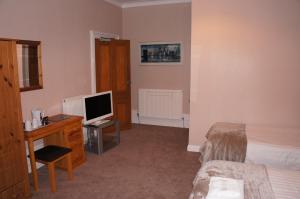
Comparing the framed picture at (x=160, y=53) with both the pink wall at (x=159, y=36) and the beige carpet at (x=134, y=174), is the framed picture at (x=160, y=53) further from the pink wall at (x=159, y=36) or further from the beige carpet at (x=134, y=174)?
the beige carpet at (x=134, y=174)

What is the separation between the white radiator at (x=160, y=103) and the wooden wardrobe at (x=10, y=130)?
342cm

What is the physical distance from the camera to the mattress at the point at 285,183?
1729mm

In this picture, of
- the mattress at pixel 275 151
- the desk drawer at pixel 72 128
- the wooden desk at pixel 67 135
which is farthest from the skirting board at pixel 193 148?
the desk drawer at pixel 72 128

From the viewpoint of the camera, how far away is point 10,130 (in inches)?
101

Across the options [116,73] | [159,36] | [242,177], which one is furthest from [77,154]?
[159,36]

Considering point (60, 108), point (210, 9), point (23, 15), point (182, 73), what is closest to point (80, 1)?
point (23, 15)

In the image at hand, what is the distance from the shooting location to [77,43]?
4.25m

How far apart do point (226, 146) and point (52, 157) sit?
2.08 m

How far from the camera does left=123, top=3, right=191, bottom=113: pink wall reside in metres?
5.38

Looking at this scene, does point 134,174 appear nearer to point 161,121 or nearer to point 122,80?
point 122,80

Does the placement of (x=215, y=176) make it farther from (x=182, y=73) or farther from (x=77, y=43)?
(x=182, y=73)

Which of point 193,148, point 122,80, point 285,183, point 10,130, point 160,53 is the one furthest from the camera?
point 160,53

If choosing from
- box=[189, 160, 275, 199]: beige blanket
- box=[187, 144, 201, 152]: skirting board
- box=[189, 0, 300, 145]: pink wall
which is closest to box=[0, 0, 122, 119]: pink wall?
box=[189, 0, 300, 145]: pink wall

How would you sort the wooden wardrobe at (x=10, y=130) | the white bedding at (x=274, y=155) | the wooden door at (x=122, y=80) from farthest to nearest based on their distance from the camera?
the wooden door at (x=122, y=80)
the white bedding at (x=274, y=155)
the wooden wardrobe at (x=10, y=130)
